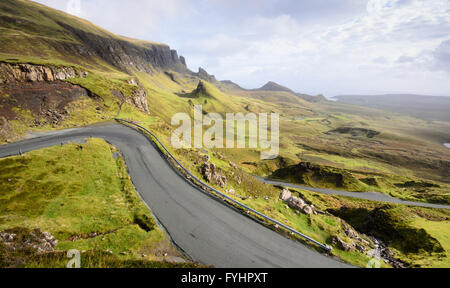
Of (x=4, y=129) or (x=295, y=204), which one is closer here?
(x=295, y=204)

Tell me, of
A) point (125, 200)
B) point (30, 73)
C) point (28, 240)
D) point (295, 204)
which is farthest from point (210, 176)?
point (30, 73)

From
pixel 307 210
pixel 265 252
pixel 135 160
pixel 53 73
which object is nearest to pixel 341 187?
pixel 307 210

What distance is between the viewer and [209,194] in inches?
782

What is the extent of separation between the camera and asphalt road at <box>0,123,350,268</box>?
42.8 feet

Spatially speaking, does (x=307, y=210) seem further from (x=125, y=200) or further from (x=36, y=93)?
(x=36, y=93)

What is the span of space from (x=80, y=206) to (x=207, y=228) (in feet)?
36.8

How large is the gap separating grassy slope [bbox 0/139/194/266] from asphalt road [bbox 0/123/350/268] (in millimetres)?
1220

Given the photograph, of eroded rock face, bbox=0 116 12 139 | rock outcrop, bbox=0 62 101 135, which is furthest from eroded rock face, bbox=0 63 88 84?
eroded rock face, bbox=0 116 12 139

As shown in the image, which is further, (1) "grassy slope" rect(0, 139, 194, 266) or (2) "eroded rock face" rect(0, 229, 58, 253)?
(1) "grassy slope" rect(0, 139, 194, 266)

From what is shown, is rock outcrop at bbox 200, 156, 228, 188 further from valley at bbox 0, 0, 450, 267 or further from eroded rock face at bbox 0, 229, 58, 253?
eroded rock face at bbox 0, 229, 58, 253

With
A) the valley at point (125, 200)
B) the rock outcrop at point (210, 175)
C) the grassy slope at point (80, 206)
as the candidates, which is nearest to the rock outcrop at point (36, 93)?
the valley at point (125, 200)

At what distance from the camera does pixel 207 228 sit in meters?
15.3
